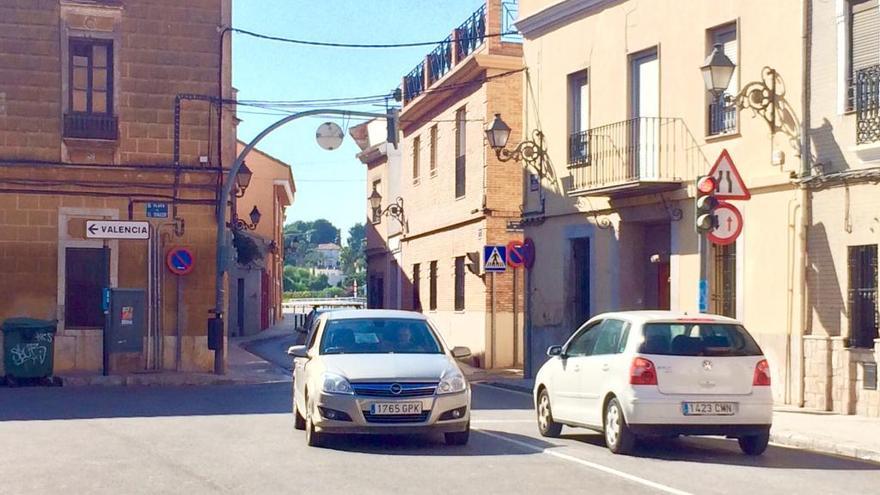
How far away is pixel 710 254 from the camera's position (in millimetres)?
20234

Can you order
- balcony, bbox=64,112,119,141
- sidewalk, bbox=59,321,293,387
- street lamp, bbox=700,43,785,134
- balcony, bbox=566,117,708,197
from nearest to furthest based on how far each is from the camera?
street lamp, bbox=700,43,785,134 → balcony, bbox=566,117,708,197 → sidewalk, bbox=59,321,293,387 → balcony, bbox=64,112,119,141

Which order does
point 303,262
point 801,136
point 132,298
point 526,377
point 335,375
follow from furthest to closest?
point 303,262 → point 526,377 → point 132,298 → point 801,136 → point 335,375

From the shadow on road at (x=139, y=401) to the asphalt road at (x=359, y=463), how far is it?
54 cm

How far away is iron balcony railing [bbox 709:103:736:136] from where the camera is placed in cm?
1969

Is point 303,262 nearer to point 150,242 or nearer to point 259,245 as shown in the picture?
point 259,245

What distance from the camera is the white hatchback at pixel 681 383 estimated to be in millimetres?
11953

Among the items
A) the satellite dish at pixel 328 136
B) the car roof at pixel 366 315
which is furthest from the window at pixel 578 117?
the car roof at pixel 366 315

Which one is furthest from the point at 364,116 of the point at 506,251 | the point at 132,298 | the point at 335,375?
the point at 335,375

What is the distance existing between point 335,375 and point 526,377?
13729mm

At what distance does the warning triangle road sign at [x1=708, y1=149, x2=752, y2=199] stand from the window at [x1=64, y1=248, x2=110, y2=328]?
13.8 meters

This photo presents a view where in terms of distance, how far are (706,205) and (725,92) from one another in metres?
4.87

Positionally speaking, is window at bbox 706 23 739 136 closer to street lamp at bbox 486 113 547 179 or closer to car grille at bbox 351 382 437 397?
street lamp at bbox 486 113 547 179

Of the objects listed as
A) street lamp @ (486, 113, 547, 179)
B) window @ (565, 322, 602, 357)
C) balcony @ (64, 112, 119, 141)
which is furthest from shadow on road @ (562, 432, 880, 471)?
balcony @ (64, 112, 119, 141)

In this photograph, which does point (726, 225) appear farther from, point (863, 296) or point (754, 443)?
point (754, 443)
